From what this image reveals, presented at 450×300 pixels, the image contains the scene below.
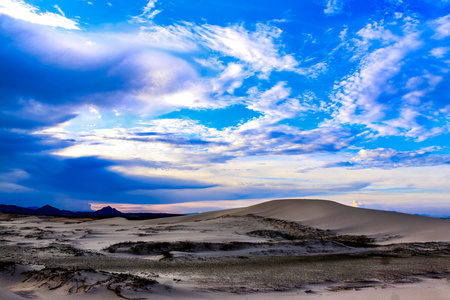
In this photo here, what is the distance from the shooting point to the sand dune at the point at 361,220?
19.2 meters

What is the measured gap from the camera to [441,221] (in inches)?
851

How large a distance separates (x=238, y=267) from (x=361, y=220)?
614 inches

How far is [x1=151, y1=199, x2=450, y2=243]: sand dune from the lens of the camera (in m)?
19.2

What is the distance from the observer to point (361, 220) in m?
22.9

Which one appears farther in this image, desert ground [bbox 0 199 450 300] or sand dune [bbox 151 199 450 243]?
sand dune [bbox 151 199 450 243]

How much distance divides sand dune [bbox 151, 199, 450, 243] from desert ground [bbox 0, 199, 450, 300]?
12cm

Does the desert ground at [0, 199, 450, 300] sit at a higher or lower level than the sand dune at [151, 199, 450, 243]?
lower

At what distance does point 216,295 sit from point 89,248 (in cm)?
855

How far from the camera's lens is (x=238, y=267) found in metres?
10.0

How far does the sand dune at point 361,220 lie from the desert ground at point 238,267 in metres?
0.12

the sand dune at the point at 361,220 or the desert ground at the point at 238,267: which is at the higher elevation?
the sand dune at the point at 361,220

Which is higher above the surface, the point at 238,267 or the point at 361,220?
the point at 361,220

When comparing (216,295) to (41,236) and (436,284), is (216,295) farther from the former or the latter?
(41,236)

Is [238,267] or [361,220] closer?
[238,267]
